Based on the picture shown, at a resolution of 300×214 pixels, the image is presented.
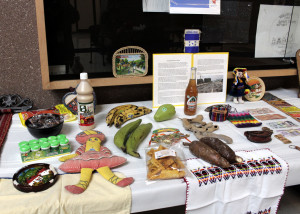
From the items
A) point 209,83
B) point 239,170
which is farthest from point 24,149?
point 209,83

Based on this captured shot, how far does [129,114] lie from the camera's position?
1081mm

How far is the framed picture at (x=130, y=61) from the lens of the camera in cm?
117

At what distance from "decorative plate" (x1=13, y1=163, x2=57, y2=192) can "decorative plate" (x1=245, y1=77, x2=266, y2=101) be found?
994mm

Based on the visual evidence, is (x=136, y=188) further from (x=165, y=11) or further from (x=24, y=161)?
(x=165, y=11)

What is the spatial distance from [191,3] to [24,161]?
93 cm

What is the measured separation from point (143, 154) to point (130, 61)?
0.50m

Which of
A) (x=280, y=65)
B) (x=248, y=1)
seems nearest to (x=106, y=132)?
(x=248, y=1)

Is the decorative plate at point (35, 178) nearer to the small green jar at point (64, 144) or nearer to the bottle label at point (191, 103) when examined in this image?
the small green jar at point (64, 144)

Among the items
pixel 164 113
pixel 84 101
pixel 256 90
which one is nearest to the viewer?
pixel 84 101

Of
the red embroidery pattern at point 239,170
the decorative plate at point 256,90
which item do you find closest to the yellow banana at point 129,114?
the red embroidery pattern at point 239,170

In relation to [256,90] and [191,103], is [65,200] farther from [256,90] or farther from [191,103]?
[256,90]

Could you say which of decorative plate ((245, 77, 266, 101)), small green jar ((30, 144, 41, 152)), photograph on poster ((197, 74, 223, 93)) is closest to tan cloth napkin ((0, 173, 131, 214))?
small green jar ((30, 144, 41, 152))

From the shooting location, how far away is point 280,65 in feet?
4.68

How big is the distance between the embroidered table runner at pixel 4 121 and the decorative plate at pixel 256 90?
107 cm
